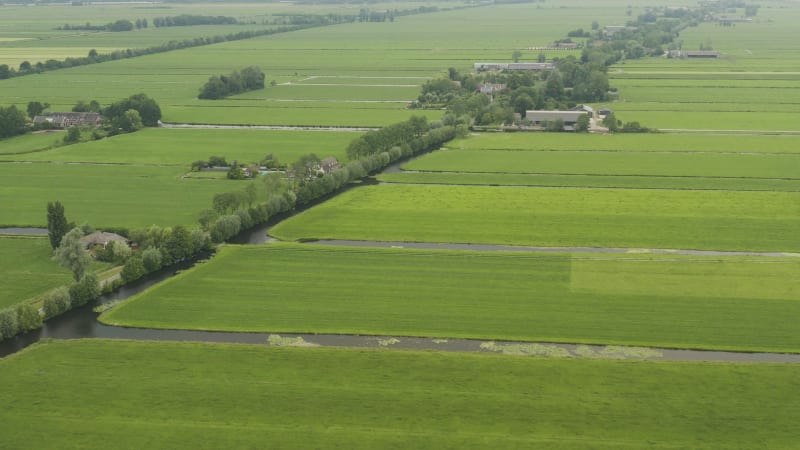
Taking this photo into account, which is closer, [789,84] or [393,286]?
[393,286]

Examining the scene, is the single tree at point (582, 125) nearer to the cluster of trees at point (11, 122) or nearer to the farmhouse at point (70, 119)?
the farmhouse at point (70, 119)

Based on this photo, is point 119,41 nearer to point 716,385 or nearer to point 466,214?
point 466,214

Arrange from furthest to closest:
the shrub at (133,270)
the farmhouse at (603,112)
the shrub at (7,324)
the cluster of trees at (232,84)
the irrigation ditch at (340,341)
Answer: the cluster of trees at (232,84)
the farmhouse at (603,112)
the shrub at (133,270)
the shrub at (7,324)
the irrigation ditch at (340,341)

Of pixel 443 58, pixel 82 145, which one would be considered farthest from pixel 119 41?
pixel 82 145

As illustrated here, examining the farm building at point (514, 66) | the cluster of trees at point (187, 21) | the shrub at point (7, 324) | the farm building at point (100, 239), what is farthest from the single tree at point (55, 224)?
the cluster of trees at point (187, 21)

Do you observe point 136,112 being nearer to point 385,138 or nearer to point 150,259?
point 385,138

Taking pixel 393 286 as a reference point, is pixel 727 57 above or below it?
above

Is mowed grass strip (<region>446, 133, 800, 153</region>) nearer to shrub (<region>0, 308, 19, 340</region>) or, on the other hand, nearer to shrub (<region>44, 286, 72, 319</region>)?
shrub (<region>44, 286, 72, 319</region>)

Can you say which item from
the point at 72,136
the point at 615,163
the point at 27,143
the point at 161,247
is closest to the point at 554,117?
the point at 615,163
